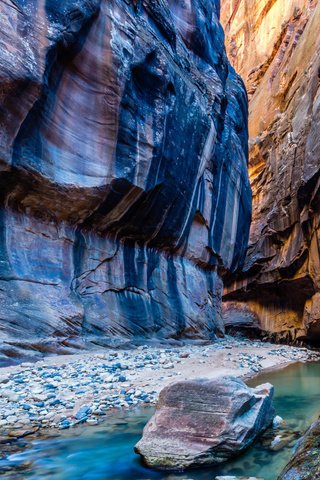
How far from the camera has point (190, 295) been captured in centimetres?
1769

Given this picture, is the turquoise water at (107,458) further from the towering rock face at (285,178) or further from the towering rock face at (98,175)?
the towering rock face at (285,178)

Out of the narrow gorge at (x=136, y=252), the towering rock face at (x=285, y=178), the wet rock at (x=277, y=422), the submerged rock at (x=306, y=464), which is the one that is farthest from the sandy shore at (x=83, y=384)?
the towering rock face at (x=285, y=178)

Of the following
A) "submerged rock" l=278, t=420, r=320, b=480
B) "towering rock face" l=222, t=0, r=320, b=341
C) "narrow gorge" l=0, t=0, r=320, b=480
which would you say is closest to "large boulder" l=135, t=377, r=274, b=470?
"narrow gorge" l=0, t=0, r=320, b=480

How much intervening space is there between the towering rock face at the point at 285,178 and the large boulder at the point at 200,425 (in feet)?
61.9

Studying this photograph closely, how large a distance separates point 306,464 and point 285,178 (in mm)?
26194

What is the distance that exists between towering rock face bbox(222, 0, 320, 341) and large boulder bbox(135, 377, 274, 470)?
1888cm

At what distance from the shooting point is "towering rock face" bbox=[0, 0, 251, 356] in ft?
33.8

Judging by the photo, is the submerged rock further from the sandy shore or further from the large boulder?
the sandy shore

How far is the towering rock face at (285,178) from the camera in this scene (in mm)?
22750

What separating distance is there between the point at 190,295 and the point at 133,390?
10948mm

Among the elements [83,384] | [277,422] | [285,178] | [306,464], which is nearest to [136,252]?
→ [83,384]

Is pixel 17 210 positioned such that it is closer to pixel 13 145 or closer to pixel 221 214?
pixel 13 145

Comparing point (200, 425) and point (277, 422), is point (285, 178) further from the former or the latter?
point (200, 425)

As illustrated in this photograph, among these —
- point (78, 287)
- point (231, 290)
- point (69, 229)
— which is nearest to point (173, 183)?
point (69, 229)
